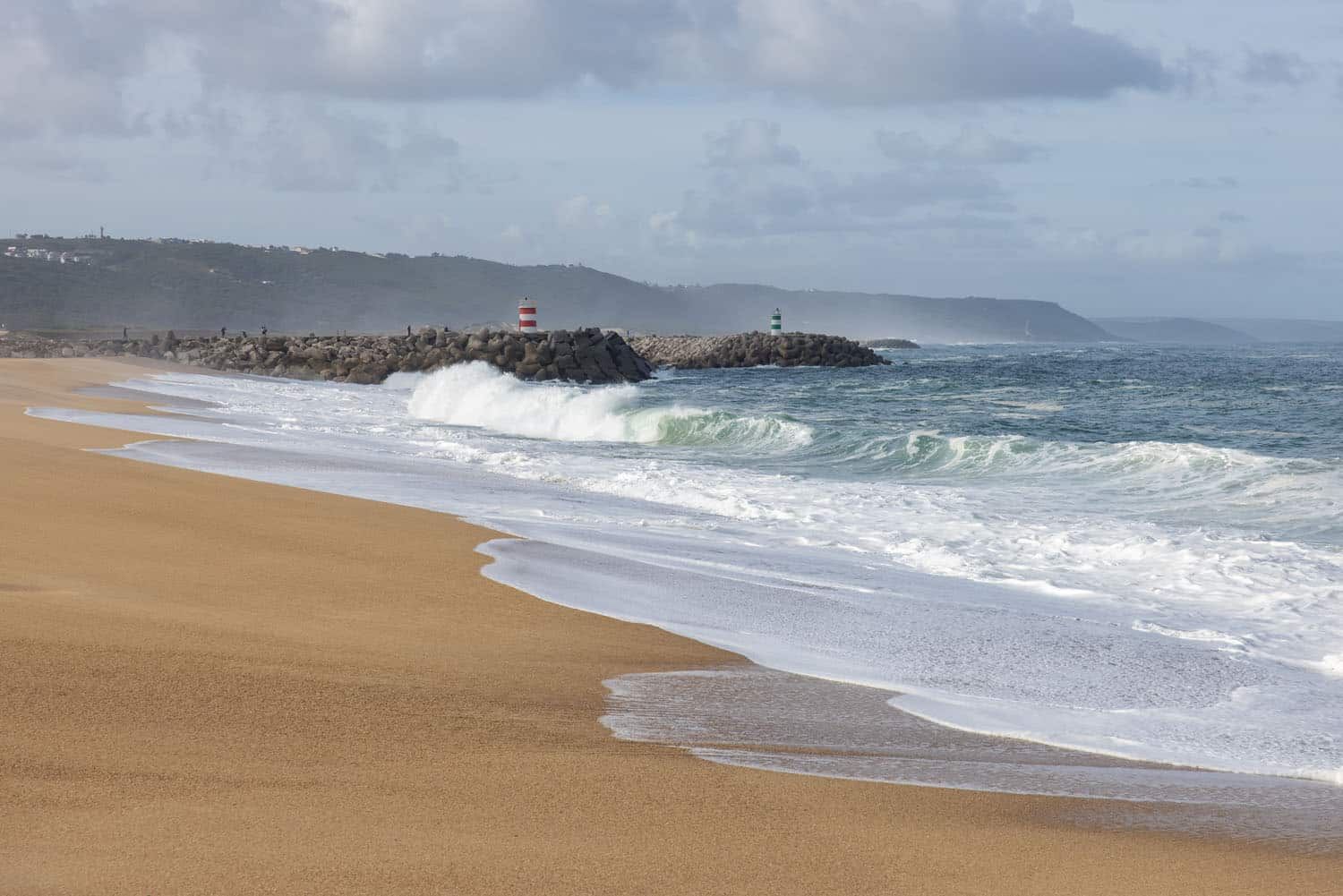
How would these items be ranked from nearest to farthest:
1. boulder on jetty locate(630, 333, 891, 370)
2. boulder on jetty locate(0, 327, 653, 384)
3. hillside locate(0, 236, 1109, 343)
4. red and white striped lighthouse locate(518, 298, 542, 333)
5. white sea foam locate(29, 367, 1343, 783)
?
white sea foam locate(29, 367, 1343, 783)
boulder on jetty locate(0, 327, 653, 384)
red and white striped lighthouse locate(518, 298, 542, 333)
boulder on jetty locate(630, 333, 891, 370)
hillside locate(0, 236, 1109, 343)

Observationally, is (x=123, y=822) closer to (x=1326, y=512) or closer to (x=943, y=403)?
(x=1326, y=512)

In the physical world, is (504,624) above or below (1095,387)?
below

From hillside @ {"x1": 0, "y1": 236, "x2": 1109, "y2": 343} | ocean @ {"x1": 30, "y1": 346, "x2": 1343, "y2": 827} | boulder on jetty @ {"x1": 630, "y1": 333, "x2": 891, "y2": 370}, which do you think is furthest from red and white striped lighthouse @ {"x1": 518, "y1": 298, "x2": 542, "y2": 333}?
hillside @ {"x1": 0, "y1": 236, "x2": 1109, "y2": 343}

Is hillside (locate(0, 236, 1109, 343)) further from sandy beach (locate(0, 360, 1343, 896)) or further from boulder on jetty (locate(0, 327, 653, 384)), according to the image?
sandy beach (locate(0, 360, 1343, 896))

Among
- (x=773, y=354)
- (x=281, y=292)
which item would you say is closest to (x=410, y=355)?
(x=773, y=354)

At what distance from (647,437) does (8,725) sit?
747 inches

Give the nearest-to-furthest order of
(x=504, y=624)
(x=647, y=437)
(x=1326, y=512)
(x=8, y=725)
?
(x=8, y=725) < (x=504, y=624) < (x=1326, y=512) < (x=647, y=437)

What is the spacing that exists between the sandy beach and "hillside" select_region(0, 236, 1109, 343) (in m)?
91.7

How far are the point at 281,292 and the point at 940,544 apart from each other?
145 metres

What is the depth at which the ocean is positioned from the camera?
5387 millimetres

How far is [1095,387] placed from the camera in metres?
37.0

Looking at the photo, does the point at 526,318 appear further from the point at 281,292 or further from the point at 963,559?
the point at 281,292

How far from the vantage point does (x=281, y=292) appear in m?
145

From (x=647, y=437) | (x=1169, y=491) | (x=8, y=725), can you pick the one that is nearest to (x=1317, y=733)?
(x=8, y=725)
